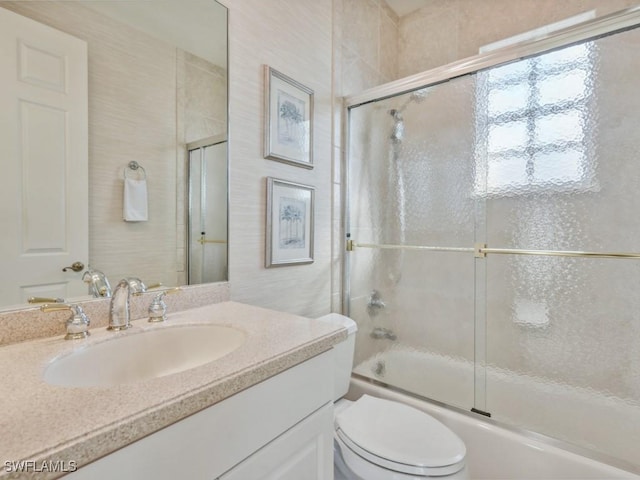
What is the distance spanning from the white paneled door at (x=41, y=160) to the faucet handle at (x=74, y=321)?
0.08 metres

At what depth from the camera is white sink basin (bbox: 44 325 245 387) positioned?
2.18ft

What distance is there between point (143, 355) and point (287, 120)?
1077mm

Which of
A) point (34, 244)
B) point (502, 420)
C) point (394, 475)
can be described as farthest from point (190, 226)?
point (502, 420)

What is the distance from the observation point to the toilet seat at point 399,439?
94cm

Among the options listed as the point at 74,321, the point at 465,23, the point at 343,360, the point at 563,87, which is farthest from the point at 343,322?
the point at 465,23

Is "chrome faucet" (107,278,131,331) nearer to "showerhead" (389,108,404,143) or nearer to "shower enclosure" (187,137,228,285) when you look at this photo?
"shower enclosure" (187,137,228,285)

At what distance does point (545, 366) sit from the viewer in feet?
5.06

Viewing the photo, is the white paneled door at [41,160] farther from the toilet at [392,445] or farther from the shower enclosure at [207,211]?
the toilet at [392,445]

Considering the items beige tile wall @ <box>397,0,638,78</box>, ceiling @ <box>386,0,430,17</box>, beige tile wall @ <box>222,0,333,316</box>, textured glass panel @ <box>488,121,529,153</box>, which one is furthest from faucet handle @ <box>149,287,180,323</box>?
ceiling @ <box>386,0,430,17</box>

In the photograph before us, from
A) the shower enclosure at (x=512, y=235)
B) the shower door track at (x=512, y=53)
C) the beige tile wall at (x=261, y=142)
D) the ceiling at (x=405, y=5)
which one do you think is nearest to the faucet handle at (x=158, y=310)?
the beige tile wall at (x=261, y=142)

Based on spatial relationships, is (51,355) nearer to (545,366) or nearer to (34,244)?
(34,244)

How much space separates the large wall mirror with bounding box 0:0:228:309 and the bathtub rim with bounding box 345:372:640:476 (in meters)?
1.04

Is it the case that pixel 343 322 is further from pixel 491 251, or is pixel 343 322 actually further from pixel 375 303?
pixel 491 251

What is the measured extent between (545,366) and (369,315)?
0.89m
